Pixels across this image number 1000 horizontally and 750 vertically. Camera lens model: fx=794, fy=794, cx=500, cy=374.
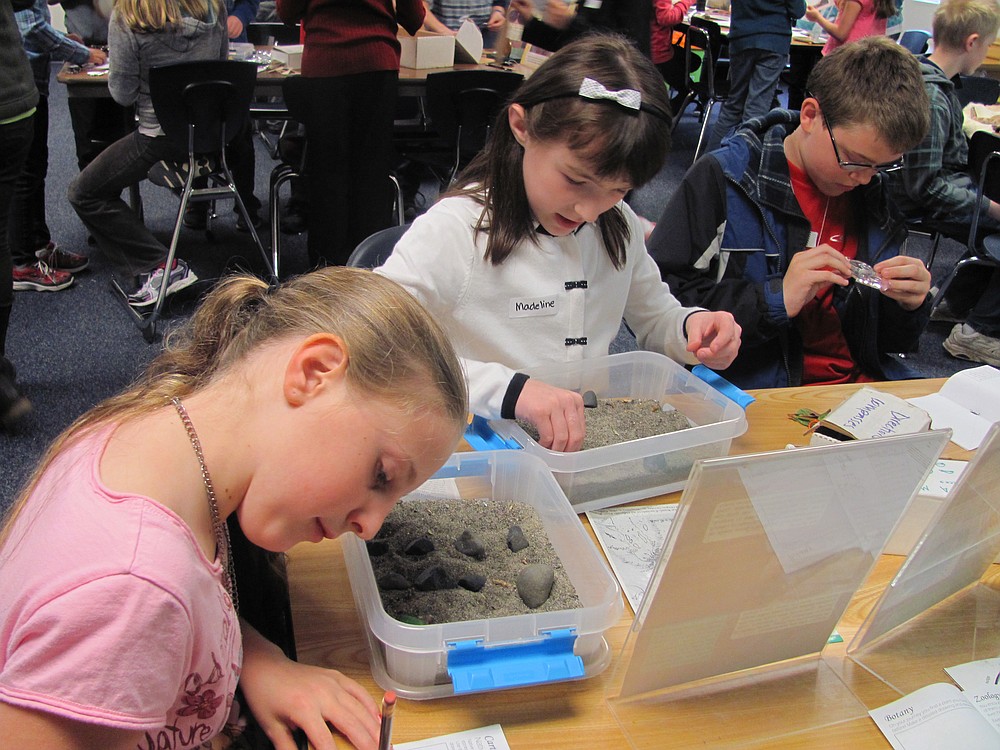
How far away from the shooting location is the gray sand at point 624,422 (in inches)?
43.9

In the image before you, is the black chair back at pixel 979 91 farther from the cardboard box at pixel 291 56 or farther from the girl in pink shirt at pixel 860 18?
the cardboard box at pixel 291 56

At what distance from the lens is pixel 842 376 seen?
1710mm

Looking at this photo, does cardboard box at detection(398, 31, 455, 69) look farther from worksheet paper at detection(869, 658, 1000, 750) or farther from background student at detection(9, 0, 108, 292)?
worksheet paper at detection(869, 658, 1000, 750)

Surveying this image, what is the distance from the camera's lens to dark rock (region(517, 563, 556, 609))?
80 centimetres

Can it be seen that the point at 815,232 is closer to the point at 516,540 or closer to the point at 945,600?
the point at 945,600

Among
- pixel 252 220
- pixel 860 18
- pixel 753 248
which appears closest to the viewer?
pixel 753 248

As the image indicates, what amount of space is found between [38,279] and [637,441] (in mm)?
2863

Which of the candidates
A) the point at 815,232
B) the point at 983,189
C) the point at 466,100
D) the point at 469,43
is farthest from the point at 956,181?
the point at 469,43

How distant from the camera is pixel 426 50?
3314 millimetres

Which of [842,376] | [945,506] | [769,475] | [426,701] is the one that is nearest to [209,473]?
[426,701]

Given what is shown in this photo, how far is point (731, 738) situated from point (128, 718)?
0.53m

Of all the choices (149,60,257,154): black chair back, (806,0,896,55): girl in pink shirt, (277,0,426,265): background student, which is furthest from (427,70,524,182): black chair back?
(806,0,896,55): girl in pink shirt

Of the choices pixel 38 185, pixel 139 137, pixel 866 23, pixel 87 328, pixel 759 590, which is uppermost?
pixel 866 23

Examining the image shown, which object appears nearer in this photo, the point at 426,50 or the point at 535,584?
the point at 535,584
